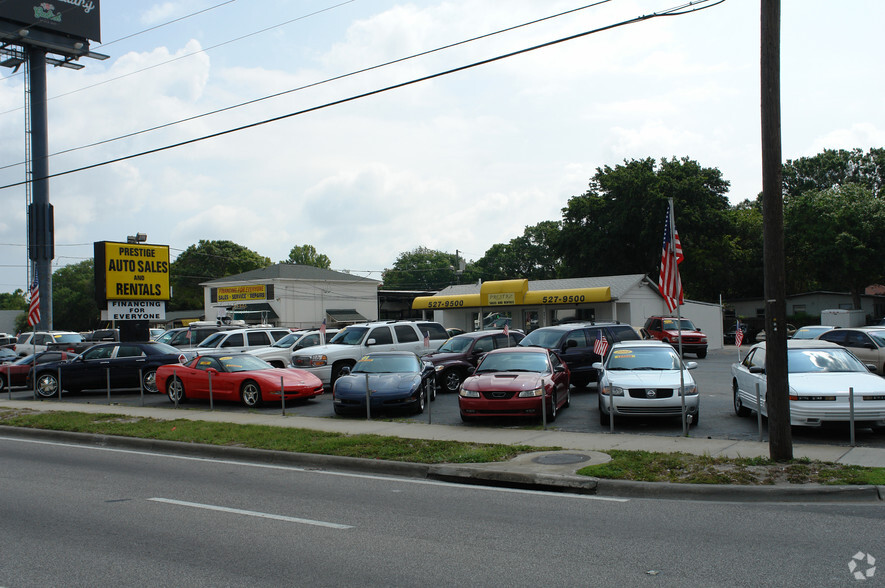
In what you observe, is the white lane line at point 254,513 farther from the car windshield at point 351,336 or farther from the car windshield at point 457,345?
the car windshield at point 351,336

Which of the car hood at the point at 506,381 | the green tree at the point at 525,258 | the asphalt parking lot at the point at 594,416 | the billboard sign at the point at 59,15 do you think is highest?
the billboard sign at the point at 59,15

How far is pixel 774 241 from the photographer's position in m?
9.54

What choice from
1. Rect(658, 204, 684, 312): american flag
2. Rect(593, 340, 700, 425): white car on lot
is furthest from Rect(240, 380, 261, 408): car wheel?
→ Rect(658, 204, 684, 312): american flag

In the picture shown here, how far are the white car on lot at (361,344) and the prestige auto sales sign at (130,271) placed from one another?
7.10 metres

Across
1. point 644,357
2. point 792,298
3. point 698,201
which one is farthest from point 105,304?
point 792,298

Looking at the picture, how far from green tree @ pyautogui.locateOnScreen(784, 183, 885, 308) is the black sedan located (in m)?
43.4

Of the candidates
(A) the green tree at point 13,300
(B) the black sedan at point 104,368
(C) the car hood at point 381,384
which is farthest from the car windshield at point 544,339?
(A) the green tree at point 13,300

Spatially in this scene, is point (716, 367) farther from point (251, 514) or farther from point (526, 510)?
point (251, 514)

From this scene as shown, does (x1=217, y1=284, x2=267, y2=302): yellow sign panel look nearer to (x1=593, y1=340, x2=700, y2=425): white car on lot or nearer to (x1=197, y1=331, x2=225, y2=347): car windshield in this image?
(x1=197, y1=331, x2=225, y2=347): car windshield

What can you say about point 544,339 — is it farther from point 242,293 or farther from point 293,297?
point 242,293

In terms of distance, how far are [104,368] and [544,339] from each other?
13.0 meters

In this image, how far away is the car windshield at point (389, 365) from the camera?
647 inches

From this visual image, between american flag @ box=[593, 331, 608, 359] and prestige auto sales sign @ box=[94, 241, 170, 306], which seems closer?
american flag @ box=[593, 331, 608, 359]

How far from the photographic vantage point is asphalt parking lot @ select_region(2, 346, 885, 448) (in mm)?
11977
